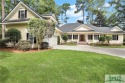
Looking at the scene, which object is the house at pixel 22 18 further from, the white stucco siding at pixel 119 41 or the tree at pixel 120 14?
the tree at pixel 120 14

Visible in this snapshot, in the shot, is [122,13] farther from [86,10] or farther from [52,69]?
[52,69]

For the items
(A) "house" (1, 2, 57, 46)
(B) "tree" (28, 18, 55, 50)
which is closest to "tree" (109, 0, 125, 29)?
(A) "house" (1, 2, 57, 46)

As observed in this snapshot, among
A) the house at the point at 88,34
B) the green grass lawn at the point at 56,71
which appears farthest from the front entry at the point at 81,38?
the green grass lawn at the point at 56,71

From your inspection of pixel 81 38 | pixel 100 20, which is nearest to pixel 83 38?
pixel 81 38

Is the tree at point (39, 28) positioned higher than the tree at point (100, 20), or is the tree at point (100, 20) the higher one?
the tree at point (100, 20)

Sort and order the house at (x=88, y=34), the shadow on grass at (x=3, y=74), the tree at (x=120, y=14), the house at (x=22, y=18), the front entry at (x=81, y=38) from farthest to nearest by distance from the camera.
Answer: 1. the tree at (x=120, y=14)
2. the front entry at (x=81, y=38)
3. the house at (x=88, y=34)
4. the house at (x=22, y=18)
5. the shadow on grass at (x=3, y=74)

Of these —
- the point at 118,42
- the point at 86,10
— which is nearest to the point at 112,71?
the point at 118,42

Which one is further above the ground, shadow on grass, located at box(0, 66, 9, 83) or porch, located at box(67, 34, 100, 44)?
porch, located at box(67, 34, 100, 44)

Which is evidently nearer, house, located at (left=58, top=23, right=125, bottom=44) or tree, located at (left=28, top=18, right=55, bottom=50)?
tree, located at (left=28, top=18, right=55, bottom=50)

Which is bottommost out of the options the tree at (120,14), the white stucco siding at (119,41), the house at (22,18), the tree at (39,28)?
the white stucco siding at (119,41)

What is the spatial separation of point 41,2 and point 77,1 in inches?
1013

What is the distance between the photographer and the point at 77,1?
59.5 metres

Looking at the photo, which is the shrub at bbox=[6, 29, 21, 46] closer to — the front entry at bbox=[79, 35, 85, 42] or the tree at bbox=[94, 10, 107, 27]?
the front entry at bbox=[79, 35, 85, 42]

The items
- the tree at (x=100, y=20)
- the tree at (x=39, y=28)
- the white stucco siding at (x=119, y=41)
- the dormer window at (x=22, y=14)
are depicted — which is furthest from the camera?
the tree at (x=100, y=20)
